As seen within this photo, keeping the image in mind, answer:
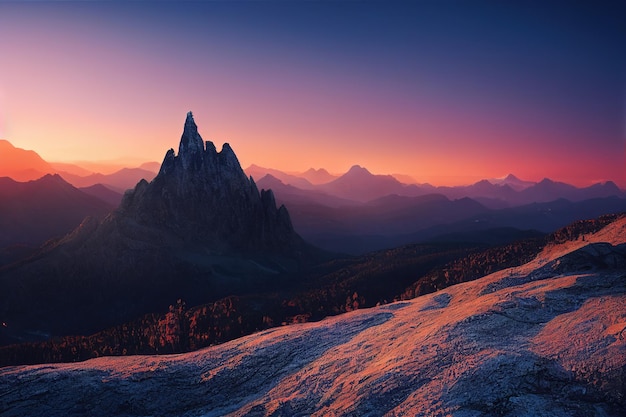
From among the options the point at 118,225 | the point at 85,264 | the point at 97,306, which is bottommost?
the point at 97,306

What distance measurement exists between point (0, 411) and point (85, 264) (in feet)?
577

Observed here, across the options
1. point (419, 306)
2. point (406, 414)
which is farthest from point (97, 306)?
point (406, 414)

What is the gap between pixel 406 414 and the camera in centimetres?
1792

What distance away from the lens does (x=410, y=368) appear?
70.9 ft

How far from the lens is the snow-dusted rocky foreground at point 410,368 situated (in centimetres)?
1741

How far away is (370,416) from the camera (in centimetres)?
1872

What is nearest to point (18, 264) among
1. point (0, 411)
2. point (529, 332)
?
→ point (0, 411)

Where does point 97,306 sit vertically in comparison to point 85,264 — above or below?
below

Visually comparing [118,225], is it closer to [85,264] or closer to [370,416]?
[85,264]

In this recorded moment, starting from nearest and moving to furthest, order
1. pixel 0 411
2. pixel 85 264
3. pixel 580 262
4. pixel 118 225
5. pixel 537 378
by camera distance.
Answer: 1. pixel 537 378
2. pixel 0 411
3. pixel 580 262
4. pixel 85 264
5. pixel 118 225

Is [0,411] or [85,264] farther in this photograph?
[85,264]

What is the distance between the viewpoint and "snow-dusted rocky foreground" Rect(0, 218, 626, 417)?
17406mm

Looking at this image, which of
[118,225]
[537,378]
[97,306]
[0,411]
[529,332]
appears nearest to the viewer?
[537,378]

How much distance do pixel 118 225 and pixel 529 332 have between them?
714 ft
